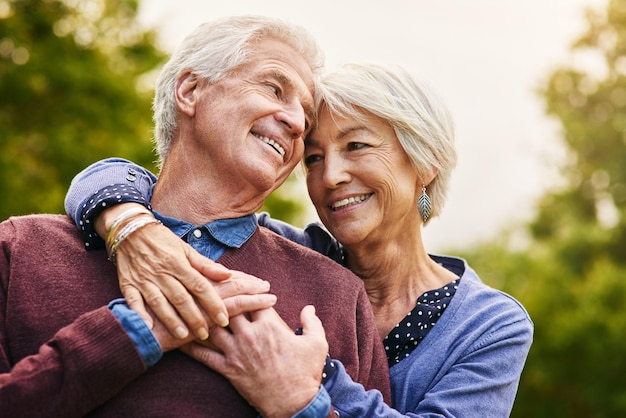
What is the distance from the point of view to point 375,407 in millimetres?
2248

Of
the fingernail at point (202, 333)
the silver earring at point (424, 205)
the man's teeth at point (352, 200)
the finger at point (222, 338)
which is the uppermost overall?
the man's teeth at point (352, 200)

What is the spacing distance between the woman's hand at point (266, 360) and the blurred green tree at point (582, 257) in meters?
11.7

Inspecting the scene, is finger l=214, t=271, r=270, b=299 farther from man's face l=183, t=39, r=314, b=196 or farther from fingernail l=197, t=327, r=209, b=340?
man's face l=183, t=39, r=314, b=196

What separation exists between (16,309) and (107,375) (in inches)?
15.2

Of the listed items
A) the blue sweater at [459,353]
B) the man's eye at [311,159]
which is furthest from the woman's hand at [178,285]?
the man's eye at [311,159]

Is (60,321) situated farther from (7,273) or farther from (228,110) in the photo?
(228,110)

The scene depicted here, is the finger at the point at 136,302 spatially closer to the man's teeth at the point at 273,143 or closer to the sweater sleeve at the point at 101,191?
the sweater sleeve at the point at 101,191

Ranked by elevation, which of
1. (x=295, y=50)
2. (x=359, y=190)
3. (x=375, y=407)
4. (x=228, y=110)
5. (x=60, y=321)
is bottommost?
(x=375, y=407)

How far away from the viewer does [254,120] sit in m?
2.48

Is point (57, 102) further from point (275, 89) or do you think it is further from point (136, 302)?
point (136, 302)

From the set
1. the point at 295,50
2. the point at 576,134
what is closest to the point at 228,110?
the point at 295,50

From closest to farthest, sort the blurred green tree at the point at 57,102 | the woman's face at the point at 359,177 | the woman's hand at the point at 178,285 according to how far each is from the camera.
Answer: the woman's hand at the point at 178,285, the woman's face at the point at 359,177, the blurred green tree at the point at 57,102

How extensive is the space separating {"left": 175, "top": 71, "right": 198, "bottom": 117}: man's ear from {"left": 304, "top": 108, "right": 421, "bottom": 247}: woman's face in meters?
0.49

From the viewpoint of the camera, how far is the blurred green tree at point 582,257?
13.3m
